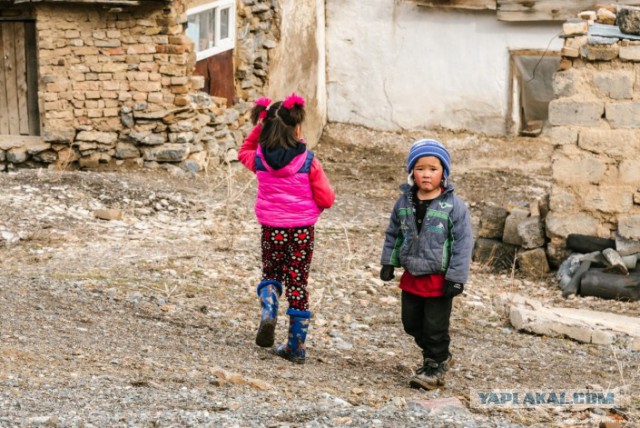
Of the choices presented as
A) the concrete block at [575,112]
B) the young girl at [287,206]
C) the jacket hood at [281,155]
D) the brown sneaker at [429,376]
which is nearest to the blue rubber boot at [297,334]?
the young girl at [287,206]

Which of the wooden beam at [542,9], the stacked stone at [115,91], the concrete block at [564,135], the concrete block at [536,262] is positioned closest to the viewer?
the concrete block at [564,135]

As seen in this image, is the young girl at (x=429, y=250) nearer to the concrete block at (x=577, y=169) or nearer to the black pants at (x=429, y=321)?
the black pants at (x=429, y=321)

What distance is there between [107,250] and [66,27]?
418cm

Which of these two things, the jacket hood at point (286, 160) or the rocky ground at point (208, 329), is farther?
the jacket hood at point (286, 160)

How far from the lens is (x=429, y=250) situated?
5.18 metres

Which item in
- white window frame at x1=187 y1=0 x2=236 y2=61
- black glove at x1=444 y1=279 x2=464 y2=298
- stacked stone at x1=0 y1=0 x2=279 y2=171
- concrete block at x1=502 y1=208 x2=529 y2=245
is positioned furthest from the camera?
white window frame at x1=187 y1=0 x2=236 y2=61

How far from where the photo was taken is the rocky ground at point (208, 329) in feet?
14.7

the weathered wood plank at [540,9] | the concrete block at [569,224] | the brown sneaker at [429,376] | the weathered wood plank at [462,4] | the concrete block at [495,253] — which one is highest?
the weathered wood plank at [462,4]

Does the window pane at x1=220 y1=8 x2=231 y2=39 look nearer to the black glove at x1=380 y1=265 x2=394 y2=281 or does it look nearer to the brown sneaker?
the black glove at x1=380 y1=265 x2=394 y2=281

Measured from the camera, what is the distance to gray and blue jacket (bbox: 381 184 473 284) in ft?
16.9

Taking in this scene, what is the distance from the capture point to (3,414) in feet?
13.5

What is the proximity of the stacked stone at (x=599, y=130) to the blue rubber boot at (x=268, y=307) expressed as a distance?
3.43 meters

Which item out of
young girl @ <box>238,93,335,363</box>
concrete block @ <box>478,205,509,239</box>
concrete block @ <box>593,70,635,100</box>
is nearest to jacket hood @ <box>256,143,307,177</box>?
young girl @ <box>238,93,335,363</box>

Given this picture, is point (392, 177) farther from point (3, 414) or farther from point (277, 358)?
point (3, 414)
